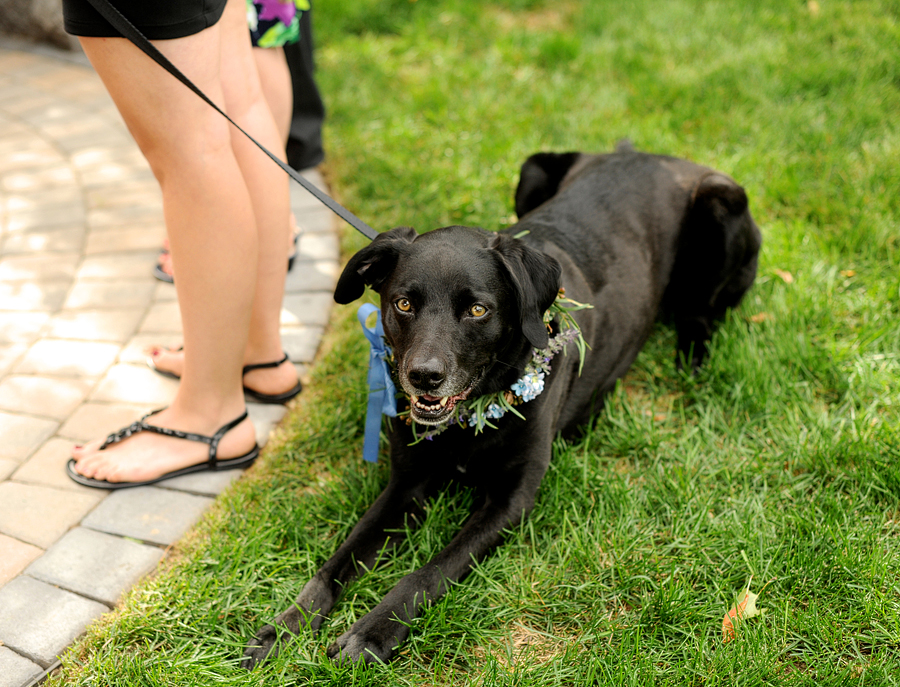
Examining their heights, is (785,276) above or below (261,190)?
below

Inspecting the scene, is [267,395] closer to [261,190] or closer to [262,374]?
[262,374]

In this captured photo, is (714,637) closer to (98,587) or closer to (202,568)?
(202,568)

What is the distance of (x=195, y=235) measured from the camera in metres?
2.39

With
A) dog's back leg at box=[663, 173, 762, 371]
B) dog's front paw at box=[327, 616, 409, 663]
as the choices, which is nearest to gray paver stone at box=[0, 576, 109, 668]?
dog's front paw at box=[327, 616, 409, 663]

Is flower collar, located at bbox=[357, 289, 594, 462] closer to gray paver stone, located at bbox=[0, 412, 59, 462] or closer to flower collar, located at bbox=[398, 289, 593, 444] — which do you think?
flower collar, located at bbox=[398, 289, 593, 444]

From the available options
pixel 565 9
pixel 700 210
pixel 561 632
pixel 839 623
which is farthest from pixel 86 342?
pixel 565 9

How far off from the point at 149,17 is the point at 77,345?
1.85 m

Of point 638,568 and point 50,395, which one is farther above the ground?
point 638,568

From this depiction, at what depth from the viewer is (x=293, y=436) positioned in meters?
2.94

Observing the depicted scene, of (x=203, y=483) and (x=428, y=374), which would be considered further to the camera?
(x=203, y=483)

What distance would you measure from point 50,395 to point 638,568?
2.50 m

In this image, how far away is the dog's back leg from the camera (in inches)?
124

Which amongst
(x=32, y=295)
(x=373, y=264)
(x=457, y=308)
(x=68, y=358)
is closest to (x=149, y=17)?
(x=373, y=264)

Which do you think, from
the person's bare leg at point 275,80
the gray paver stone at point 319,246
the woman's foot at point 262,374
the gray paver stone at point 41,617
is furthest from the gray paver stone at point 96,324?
A: the gray paver stone at point 41,617
